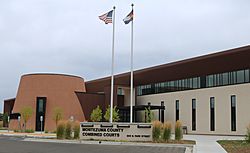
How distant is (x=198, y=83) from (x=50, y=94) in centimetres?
2178

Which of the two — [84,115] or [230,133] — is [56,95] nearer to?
[84,115]

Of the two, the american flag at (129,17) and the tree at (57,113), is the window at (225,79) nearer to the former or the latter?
the american flag at (129,17)

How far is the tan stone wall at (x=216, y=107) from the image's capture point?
43812mm

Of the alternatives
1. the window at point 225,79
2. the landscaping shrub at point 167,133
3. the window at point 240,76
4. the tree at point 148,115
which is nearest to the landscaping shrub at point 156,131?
the landscaping shrub at point 167,133

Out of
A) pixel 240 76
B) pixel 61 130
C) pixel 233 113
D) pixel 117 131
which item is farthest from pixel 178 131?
pixel 240 76

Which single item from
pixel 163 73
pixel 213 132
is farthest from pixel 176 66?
pixel 213 132

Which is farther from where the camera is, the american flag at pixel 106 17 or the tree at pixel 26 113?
the tree at pixel 26 113

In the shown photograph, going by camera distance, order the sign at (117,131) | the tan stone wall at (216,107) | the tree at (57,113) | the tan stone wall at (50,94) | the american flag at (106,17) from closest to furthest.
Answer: the sign at (117,131) → the american flag at (106,17) → the tan stone wall at (216,107) → the tree at (57,113) → the tan stone wall at (50,94)

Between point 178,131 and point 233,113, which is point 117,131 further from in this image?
point 233,113

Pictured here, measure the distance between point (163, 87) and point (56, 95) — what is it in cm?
1573

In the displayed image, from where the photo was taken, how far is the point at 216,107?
47375 millimetres

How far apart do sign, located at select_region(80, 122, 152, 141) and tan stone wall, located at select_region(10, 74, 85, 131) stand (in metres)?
29.2

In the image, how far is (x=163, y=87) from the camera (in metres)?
58.8

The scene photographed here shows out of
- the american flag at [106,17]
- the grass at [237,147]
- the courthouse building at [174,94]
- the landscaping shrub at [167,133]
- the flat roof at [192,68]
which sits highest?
the american flag at [106,17]
